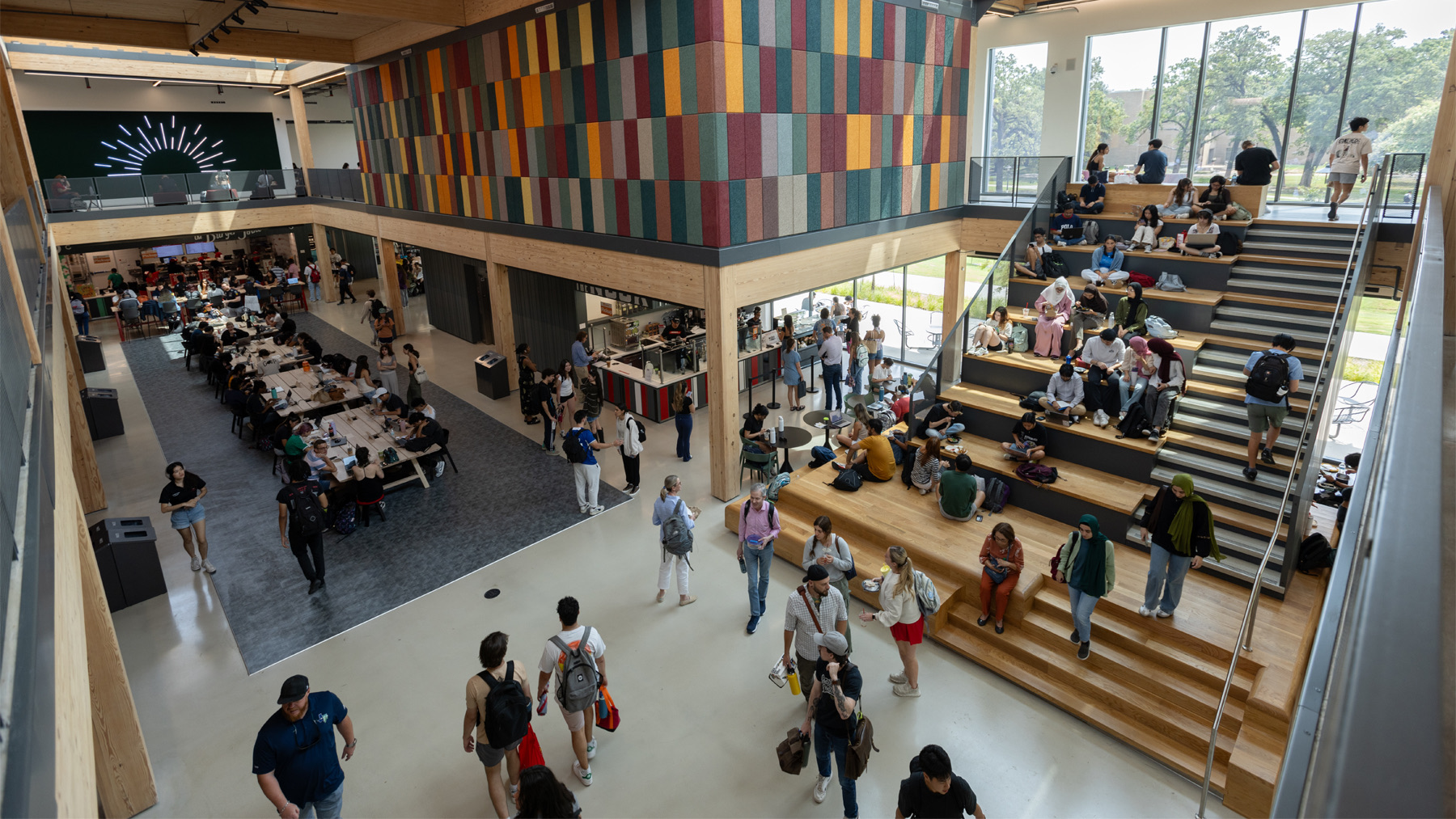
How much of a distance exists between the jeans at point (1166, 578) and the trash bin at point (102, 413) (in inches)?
714

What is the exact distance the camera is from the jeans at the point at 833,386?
14.9 m

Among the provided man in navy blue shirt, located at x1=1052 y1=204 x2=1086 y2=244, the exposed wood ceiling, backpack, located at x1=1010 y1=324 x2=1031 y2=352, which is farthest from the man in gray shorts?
the exposed wood ceiling

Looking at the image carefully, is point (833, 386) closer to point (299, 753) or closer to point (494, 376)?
point (494, 376)

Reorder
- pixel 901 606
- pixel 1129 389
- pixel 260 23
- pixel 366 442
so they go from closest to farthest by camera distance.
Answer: pixel 901 606
pixel 1129 389
pixel 366 442
pixel 260 23

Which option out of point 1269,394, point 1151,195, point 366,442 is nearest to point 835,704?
point 1269,394

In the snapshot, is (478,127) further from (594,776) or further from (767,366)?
(594,776)

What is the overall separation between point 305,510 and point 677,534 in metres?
4.40

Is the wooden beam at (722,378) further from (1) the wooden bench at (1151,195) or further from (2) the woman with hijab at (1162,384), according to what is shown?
(1) the wooden bench at (1151,195)

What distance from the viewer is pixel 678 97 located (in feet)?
35.7

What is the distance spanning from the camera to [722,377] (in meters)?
11.5

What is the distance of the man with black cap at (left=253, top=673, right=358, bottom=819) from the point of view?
→ 17.4ft

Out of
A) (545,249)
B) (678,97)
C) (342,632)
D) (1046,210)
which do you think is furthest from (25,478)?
(1046,210)

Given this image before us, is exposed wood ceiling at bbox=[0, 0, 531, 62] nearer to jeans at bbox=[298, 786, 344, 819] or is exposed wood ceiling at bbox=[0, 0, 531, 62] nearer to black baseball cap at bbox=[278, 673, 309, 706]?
black baseball cap at bbox=[278, 673, 309, 706]

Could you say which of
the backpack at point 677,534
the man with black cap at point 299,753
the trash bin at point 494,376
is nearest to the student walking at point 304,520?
the man with black cap at point 299,753
